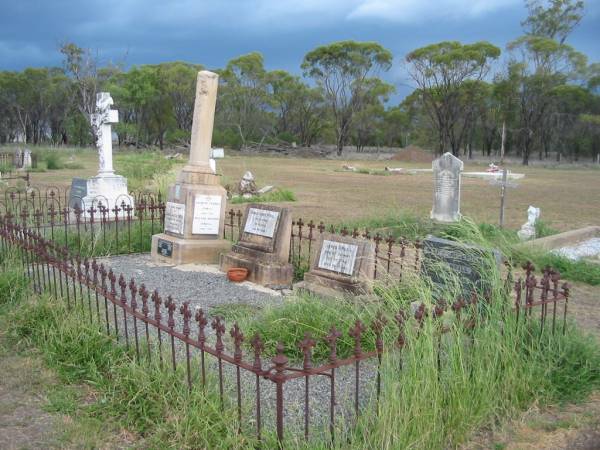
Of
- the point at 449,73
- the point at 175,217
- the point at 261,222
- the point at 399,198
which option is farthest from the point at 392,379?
the point at 449,73

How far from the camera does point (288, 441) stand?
10.4 feet

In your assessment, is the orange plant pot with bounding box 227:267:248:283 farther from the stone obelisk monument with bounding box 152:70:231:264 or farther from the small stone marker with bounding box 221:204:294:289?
the stone obelisk monument with bounding box 152:70:231:264

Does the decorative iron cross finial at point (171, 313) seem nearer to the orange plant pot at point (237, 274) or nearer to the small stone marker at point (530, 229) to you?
the orange plant pot at point (237, 274)

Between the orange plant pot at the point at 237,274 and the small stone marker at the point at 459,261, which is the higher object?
the small stone marker at the point at 459,261

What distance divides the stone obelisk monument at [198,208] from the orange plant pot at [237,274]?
4.05 feet

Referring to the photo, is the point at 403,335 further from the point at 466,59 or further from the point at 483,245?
the point at 466,59

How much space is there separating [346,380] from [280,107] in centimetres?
6947

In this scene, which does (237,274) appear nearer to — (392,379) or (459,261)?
(459,261)

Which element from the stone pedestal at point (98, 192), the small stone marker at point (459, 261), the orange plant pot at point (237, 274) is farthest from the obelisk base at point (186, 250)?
the stone pedestal at point (98, 192)

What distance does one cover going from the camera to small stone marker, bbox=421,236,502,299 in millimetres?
4734

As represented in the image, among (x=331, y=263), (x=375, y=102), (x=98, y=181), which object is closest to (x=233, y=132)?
(x=375, y=102)

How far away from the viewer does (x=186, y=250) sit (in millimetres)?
8398

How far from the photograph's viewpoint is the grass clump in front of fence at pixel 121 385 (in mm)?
3379

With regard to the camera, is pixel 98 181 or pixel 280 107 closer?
pixel 98 181
